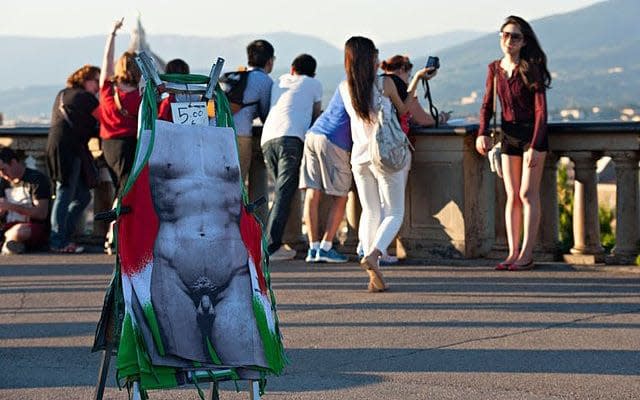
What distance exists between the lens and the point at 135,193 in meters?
6.48

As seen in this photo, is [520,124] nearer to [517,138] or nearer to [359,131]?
[517,138]

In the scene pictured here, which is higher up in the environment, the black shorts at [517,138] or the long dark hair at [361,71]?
the long dark hair at [361,71]

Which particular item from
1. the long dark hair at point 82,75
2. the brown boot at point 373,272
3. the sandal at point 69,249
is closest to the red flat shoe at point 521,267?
the brown boot at point 373,272

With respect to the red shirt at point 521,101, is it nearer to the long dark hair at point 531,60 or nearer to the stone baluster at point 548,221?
the long dark hair at point 531,60

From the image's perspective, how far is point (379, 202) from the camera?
1177cm

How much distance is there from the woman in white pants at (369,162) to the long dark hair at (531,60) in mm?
795

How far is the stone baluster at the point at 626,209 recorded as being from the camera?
42.1 ft

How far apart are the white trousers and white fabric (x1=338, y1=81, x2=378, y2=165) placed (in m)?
0.07

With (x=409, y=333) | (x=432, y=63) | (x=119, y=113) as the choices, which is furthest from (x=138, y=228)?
(x=119, y=113)

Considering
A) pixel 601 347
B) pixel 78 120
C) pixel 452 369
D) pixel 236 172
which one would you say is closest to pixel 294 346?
pixel 452 369

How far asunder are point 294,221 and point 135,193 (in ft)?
25.7

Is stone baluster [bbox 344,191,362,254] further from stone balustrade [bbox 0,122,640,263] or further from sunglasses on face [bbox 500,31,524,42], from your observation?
sunglasses on face [bbox 500,31,524,42]

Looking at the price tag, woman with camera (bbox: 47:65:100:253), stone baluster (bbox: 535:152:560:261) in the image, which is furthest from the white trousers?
the price tag

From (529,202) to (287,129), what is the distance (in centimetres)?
225
